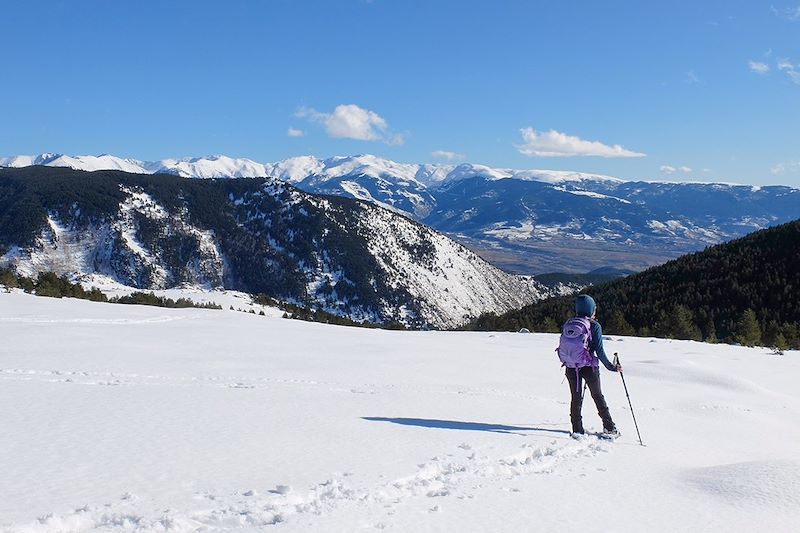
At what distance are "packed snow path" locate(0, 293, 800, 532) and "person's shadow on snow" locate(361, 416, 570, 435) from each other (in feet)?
0.26

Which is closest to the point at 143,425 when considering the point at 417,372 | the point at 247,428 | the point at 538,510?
the point at 247,428

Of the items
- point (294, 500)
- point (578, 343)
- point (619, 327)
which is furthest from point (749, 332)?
point (294, 500)

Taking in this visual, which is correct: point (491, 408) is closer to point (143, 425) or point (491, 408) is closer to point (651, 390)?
point (651, 390)

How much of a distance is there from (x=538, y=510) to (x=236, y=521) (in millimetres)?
3148

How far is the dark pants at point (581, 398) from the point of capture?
10.4 meters

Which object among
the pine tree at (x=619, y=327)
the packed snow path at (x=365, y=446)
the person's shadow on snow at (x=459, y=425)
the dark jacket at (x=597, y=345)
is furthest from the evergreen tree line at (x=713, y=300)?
the person's shadow on snow at (x=459, y=425)

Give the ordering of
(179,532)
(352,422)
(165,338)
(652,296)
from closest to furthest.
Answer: (179,532), (352,422), (165,338), (652,296)

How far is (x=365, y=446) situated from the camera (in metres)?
8.55

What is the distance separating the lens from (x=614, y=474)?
7.92 meters

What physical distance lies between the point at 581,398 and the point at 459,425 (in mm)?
2240

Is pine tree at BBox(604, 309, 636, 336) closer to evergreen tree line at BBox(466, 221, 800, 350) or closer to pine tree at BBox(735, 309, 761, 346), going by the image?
evergreen tree line at BBox(466, 221, 800, 350)

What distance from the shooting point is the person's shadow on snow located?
10211 mm

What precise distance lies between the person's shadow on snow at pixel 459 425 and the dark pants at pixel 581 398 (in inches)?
12.7

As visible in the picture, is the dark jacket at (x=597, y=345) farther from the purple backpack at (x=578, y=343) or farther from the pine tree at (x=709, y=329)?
the pine tree at (x=709, y=329)
